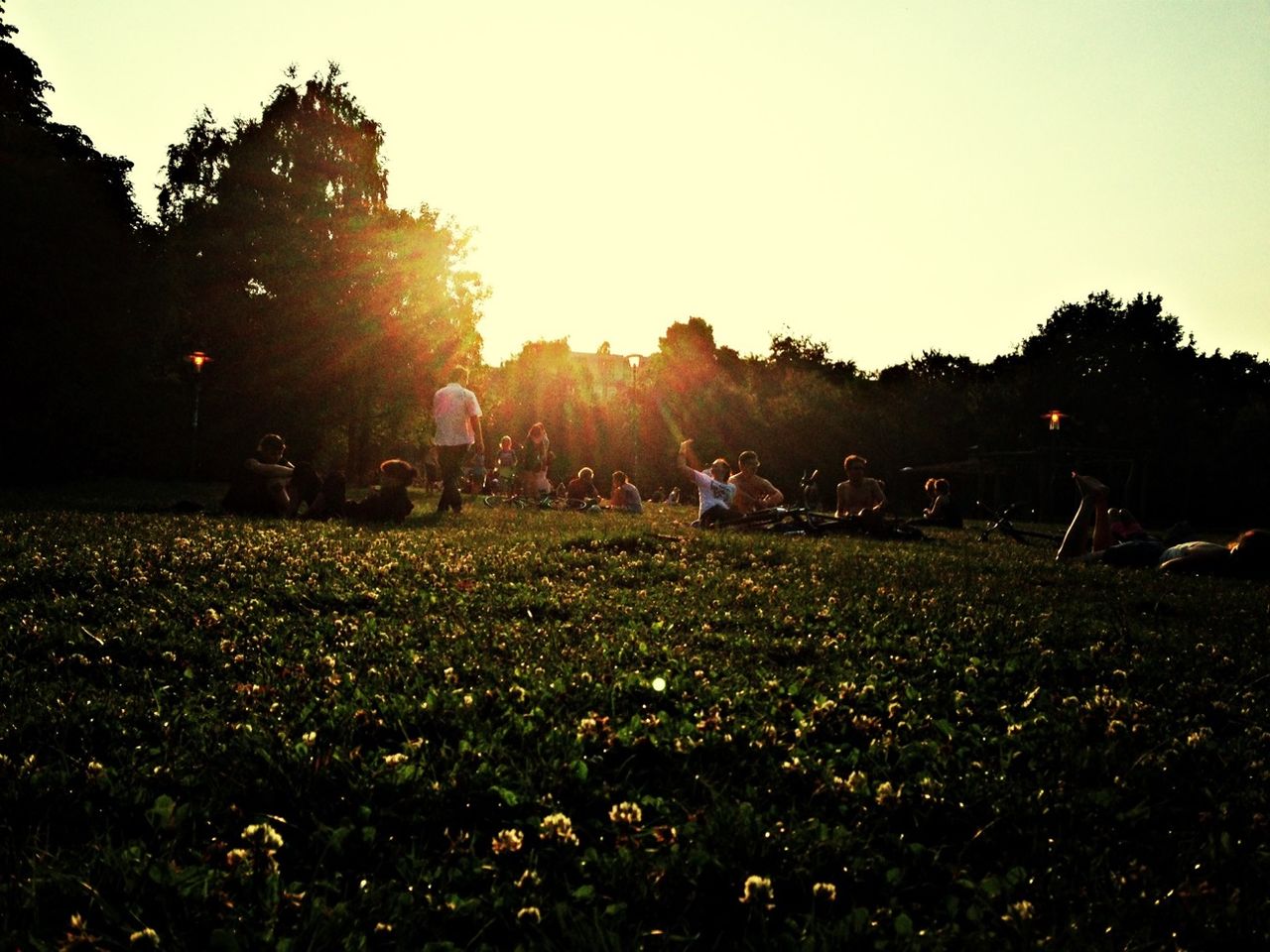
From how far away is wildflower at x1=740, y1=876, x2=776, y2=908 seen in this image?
2.57 m

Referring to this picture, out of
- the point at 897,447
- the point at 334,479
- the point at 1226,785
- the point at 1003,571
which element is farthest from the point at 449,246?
the point at 1226,785

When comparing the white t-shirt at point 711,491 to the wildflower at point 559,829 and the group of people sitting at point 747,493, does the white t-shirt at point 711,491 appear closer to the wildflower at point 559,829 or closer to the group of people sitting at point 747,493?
the group of people sitting at point 747,493

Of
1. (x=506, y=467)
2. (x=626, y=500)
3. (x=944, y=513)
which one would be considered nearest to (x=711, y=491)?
(x=626, y=500)

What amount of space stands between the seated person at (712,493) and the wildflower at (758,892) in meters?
15.4

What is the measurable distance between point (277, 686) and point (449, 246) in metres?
46.5

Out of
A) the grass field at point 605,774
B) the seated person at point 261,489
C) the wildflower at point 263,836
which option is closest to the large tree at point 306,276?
the seated person at point 261,489

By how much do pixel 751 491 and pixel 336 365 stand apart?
85.7 feet

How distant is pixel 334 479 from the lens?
15695mm

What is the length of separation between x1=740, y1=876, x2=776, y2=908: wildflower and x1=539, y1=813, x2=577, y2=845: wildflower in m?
0.60

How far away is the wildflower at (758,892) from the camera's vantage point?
257 centimetres

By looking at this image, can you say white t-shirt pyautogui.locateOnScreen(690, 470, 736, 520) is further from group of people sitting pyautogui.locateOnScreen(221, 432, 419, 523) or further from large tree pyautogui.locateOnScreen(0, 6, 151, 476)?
large tree pyautogui.locateOnScreen(0, 6, 151, 476)

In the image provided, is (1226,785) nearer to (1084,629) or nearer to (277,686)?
(1084,629)

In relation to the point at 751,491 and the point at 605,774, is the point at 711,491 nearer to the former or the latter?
the point at 751,491

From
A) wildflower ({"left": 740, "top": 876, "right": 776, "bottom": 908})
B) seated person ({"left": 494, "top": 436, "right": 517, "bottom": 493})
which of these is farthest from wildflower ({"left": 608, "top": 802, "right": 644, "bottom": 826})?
seated person ({"left": 494, "top": 436, "right": 517, "bottom": 493})
